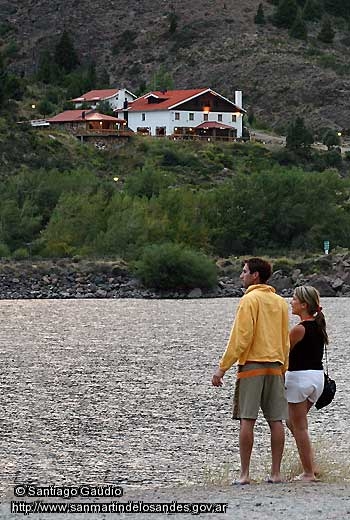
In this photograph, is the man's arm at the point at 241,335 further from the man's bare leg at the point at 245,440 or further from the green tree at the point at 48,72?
the green tree at the point at 48,72

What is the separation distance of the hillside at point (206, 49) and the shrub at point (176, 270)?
6988 cm

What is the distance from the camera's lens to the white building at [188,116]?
106m

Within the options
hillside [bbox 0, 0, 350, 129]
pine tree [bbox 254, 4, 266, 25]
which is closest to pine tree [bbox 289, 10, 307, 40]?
hillside [bbox 0, 0, 350, 129]

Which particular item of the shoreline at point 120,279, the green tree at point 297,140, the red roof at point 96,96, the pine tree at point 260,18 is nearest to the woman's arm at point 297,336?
the shoreline at point 120,279

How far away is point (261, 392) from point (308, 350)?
0.59 metres

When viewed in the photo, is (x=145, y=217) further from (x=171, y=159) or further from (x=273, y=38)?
(x=273, y=38)

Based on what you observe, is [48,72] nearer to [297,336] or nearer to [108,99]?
[108,99]

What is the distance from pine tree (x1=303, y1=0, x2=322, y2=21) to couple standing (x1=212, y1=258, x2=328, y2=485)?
162546mm

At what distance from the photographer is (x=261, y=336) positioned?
36.6 feet

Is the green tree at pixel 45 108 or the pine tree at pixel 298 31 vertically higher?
the pine tree at pixel 298 31

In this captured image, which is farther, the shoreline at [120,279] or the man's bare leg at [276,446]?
the shoreline at [120,279]

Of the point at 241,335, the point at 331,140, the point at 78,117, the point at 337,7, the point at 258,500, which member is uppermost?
the point at 337,7

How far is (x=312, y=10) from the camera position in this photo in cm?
17250

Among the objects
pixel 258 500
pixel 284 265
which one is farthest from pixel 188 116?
pixel 258 500
